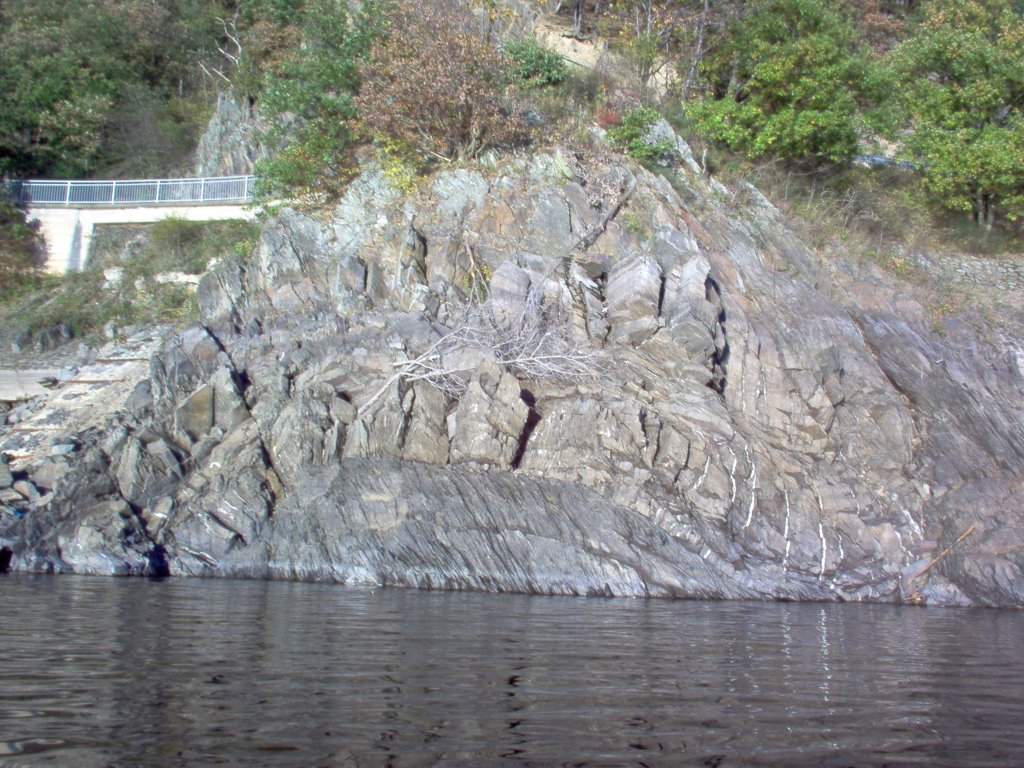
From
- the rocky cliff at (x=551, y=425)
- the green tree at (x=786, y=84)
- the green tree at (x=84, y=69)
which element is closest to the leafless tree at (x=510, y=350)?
the rocky cliff at (x=551, y=425)

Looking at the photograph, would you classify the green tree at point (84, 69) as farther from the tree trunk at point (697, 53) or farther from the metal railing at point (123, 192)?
the tree trunk at point (697, 53)

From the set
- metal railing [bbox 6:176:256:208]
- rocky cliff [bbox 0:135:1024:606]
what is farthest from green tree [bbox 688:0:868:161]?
metal railing [bbox 6:176:256:208]

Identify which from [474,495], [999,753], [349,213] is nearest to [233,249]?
[349,213]

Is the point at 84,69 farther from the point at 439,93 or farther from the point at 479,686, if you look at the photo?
the point at 479,686

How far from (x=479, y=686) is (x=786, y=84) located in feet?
73.7

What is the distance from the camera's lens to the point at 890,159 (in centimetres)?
2825

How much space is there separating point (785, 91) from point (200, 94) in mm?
21105

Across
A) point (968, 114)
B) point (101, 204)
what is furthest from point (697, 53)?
point (101, 204)

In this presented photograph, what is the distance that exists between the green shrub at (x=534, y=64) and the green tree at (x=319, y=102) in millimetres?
3596

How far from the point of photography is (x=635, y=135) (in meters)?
22.8

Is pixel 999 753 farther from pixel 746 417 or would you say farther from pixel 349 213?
pixel 349 213

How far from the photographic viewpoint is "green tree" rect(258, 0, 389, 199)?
74.6 ft

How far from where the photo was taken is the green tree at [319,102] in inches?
896

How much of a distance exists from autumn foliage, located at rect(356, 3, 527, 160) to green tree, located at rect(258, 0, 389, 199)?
915mm
